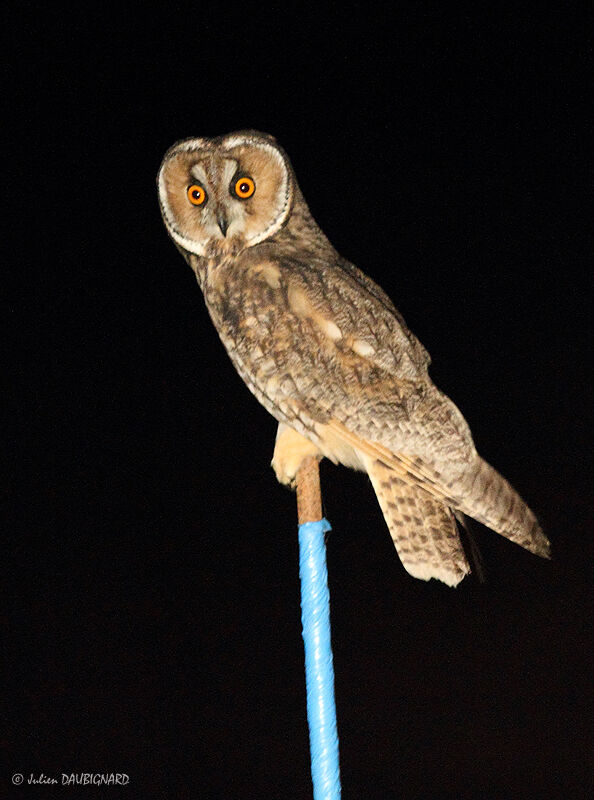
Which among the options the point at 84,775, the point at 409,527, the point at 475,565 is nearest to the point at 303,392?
the point at 409,527

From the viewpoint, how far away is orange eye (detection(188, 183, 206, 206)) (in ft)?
3.87

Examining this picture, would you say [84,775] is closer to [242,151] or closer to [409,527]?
[409,527]

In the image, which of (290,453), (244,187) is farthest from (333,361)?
(244,187)

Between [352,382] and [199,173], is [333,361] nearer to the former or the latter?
[352,382]

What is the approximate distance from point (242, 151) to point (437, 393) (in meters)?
0.41

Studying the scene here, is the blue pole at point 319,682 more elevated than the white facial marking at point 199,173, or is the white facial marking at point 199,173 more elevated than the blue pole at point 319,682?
the white facial marking at point 199,173

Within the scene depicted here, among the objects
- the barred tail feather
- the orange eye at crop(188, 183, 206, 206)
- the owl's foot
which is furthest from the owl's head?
the barred tail feather

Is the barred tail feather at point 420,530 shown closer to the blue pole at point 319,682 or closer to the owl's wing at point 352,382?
the owl's wing at point 352,382

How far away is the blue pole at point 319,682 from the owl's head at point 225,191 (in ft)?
1.53

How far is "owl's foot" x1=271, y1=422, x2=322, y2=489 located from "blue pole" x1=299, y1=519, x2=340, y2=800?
0.67ft

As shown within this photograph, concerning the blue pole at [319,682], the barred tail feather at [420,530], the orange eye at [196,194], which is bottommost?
the blue pole at [319,682]

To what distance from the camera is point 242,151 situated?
1.17m

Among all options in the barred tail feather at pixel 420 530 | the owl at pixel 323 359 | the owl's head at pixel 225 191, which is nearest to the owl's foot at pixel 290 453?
the owl at pixel 323 359

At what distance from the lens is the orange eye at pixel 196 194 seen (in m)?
1.18
